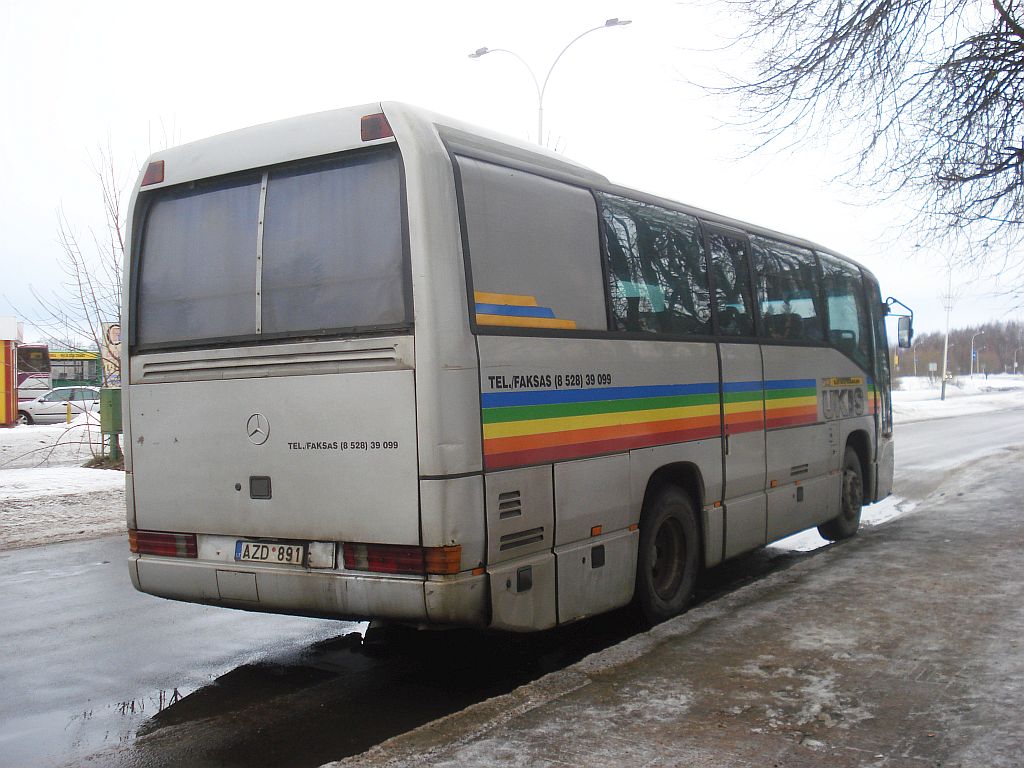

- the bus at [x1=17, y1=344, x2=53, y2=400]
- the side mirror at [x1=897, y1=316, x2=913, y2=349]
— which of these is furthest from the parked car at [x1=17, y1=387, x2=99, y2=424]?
the side mirror at [x1=897, y1=316, x2=913, y2=349]

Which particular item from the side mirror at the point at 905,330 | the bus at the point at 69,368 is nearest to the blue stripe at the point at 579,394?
the side mirror at the point at 905,330

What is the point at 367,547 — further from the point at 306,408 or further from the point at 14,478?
the point at 14,478

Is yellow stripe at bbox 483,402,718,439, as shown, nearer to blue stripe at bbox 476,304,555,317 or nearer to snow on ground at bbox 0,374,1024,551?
blue stripe at bbox 476,304,555,317

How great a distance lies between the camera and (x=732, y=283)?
8203mm

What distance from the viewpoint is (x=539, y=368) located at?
5652 millimetres

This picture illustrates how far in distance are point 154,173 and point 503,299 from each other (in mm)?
2592

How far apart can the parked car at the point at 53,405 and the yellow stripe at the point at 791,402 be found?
3462 centimetres

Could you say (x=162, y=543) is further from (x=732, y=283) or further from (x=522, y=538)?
(x=732, y=283)

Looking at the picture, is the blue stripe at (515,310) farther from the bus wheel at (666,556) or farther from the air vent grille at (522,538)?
the bus wheel at (666,556)

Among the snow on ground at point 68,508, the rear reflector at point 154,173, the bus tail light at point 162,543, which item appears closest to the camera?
the bus tail light at point 162,543

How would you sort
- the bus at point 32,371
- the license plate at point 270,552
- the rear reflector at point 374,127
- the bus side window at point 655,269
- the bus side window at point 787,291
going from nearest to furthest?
1. the rear reflector at point 374,127
2. the license plate at point 270,552
3. the bus side window at point 655,269
4. the bus side window at point 787,291
5. the bus at point 32,371

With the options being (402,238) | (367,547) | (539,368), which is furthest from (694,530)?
(402,238)

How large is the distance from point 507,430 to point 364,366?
0.86 metres

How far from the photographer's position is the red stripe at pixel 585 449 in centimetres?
533
